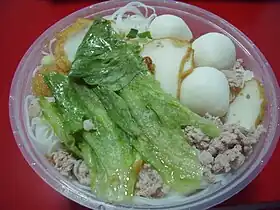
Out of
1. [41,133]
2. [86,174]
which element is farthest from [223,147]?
[41,133]

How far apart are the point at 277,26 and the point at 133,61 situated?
0.69m

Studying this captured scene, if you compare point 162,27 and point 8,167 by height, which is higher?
point 162,27

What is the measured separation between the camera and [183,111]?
1.20m

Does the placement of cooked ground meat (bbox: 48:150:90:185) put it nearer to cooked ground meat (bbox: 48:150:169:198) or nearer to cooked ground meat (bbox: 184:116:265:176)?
cooked ground meat (bbox: 48:150:169:198)

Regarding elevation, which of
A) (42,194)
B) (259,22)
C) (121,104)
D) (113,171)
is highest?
(259,22)

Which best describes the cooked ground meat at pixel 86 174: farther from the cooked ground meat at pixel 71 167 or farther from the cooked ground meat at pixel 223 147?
the cooked ground meat at pixel 223 147

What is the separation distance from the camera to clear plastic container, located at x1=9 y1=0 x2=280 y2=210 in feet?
3.67

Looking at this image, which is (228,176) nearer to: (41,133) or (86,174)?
(86,174)

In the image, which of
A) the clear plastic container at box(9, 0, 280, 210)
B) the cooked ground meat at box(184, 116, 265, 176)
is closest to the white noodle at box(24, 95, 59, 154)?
the clear plastic container at box(9, 0, 280, 210)

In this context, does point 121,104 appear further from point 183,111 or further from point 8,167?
point 8,167

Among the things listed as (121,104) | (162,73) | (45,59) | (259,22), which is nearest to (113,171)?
(121,104)

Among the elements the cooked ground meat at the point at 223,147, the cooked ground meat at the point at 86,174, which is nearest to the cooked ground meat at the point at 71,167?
the cooked ground meat at the point at 86,174

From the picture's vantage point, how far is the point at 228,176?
1159 mm

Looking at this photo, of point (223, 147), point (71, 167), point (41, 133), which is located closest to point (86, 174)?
point (71, 167)
